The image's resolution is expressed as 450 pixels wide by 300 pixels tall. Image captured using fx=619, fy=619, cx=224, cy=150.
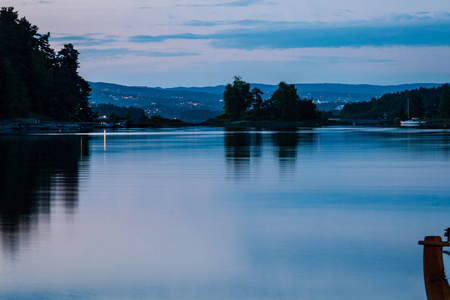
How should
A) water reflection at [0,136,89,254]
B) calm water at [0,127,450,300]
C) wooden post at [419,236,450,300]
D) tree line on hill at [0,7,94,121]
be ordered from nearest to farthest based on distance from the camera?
1. wooden post at [419,236,450,300]
2. calm water at [0,127,450,300]
3. water reflection at [0,136,89,254]
4. tree line on hill at [0,7,94,121]

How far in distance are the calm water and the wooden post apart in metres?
2.22

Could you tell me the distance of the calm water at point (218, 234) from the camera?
10219 mm

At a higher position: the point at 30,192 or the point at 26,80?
the point at 26,80

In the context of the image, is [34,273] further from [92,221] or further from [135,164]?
[135,164]

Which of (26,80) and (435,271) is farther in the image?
(26,80)

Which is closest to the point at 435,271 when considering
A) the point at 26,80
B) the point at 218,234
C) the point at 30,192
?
the point at 218,234

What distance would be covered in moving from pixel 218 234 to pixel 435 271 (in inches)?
297

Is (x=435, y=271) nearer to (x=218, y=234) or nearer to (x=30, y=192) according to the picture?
(x=218, y=234)

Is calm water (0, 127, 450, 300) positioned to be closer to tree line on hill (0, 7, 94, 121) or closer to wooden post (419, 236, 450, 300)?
wooden post (419, 236, 450, 300)

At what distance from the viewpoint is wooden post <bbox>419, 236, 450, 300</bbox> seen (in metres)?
7.45

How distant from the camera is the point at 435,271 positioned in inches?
297

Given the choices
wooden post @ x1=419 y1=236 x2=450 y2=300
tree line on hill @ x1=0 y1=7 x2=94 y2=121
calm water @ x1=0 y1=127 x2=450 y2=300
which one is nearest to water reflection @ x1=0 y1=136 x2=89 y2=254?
calm water @ x1=0 y1=127 x2=450 y2=300

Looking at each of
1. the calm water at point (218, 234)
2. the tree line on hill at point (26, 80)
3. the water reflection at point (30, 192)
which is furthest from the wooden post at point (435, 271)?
the tree line on hill at point (26, 80)

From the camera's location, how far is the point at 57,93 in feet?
472
